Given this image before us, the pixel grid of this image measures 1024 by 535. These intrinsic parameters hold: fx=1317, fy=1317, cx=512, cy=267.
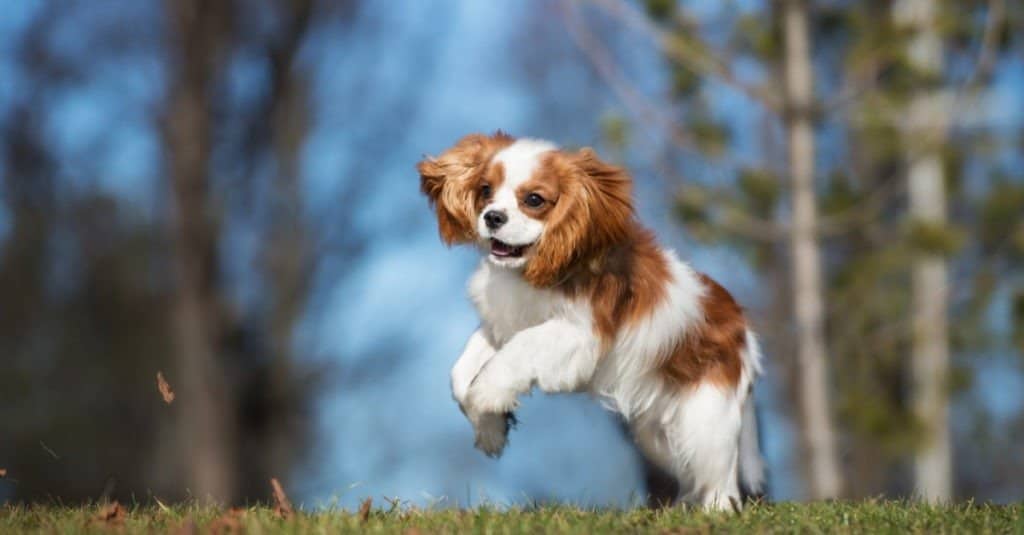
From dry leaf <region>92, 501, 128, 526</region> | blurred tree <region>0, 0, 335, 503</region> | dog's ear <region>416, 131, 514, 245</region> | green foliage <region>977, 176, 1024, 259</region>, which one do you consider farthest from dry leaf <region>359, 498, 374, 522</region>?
green foliage <region>977, 176, 1024, 259</region>

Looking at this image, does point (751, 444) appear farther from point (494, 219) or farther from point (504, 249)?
point (494, 219)

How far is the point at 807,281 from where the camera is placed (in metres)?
12.0

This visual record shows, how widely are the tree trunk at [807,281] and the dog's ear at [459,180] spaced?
6740mm

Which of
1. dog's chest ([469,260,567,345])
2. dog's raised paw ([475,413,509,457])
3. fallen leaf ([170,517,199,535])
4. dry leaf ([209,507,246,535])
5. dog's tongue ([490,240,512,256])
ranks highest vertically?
dog's tongue ([490,240,512,256])

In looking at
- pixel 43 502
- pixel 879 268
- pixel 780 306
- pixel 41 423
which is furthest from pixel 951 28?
pixel 41 423

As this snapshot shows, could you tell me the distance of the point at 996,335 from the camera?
13.5 metres

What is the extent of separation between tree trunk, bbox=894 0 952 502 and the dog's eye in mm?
7851

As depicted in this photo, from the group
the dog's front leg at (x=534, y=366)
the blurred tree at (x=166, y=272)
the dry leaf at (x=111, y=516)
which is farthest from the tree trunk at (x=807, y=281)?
the dry leaf at (x=111, y=516)

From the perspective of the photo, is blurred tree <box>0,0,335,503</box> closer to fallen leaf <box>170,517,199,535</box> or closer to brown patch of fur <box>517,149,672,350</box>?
brown patch of fur <box>517,149,672,350</box>

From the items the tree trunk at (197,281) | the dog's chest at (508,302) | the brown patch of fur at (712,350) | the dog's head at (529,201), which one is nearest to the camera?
the dog's head at (529,201)

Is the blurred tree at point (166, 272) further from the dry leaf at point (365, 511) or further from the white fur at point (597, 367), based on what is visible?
the dry leaf at point (365, 511)

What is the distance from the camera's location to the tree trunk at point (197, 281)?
512 inches

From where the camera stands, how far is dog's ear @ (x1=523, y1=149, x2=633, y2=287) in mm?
5375

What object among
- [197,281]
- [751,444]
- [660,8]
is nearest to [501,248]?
[751,444]
